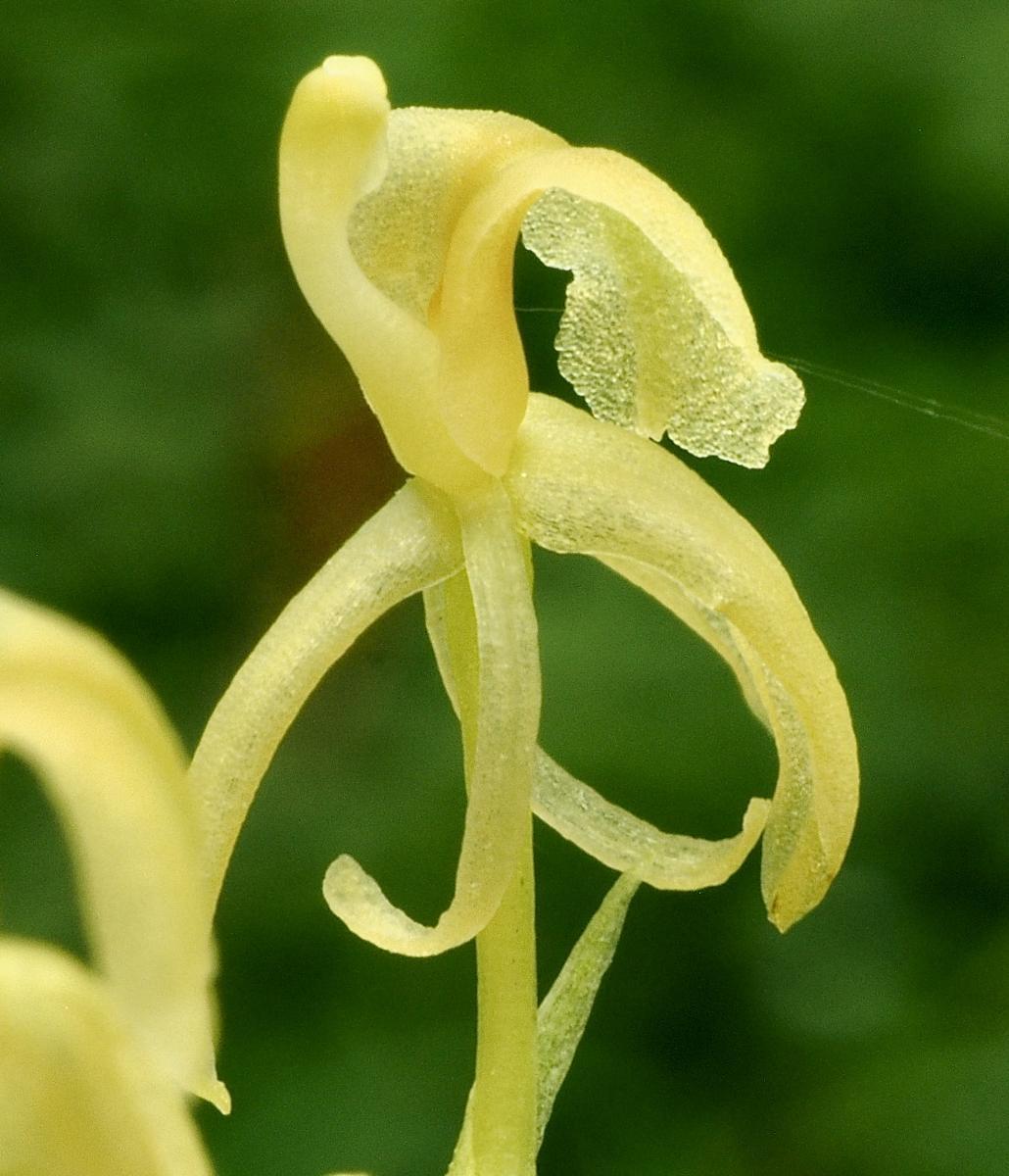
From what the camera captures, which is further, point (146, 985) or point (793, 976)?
point (793, 976)

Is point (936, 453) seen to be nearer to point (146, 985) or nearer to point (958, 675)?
point (958, 675)

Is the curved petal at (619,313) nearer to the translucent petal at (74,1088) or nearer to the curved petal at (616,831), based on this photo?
the curved petal at (616,831)

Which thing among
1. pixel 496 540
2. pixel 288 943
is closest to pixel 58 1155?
pixel 496 540

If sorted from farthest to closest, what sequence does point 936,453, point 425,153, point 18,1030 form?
point 936,453, point 425,153, point 18,1030

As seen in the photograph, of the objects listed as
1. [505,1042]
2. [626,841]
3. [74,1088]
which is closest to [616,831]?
[626,841]

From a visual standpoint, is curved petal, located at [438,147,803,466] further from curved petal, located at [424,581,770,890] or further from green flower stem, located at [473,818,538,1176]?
green flower stem, located at [473,818,538,1176]

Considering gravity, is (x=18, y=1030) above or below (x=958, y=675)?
below

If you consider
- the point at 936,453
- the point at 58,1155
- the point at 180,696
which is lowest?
the point at 58,1155

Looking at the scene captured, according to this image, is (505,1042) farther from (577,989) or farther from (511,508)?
(511,508)
